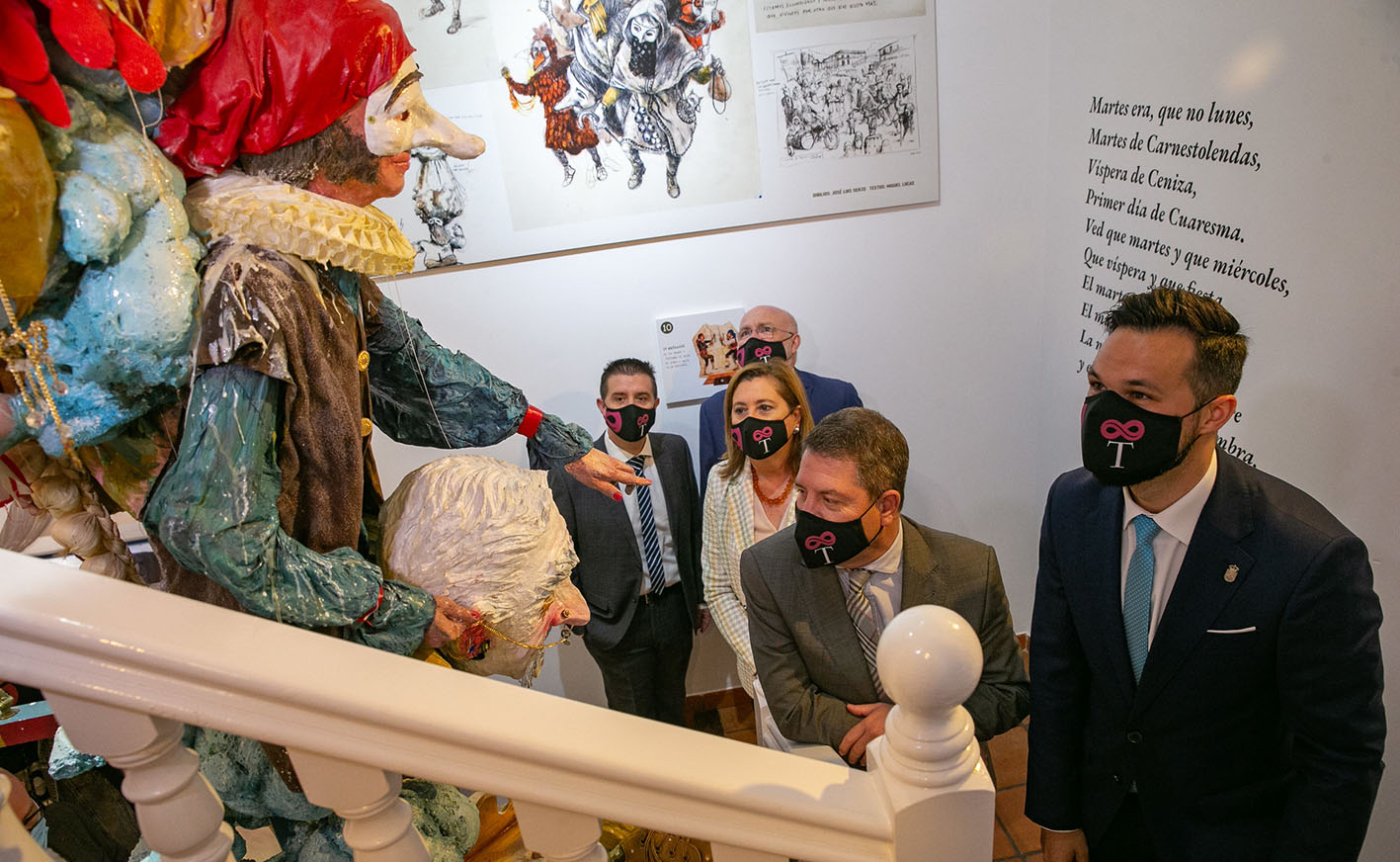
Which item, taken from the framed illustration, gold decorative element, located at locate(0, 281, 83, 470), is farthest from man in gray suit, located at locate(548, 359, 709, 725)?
gold decorative element, located at locate(0, 281, 83, 470)

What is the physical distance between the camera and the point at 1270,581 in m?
1.80

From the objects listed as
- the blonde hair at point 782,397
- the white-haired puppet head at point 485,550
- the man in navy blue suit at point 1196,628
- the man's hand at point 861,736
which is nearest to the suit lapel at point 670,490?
the blonde hair at point 782,397

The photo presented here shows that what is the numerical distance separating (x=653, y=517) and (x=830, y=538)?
1.49 meters

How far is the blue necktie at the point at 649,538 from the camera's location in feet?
12.1

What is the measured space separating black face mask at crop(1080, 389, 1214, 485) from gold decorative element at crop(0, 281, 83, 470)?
184 cm

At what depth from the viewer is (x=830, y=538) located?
91.7 inches

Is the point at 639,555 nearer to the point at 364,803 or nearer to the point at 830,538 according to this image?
the point at 830,538

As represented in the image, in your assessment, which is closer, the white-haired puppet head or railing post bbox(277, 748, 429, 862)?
railing post bbox(277, 748, 429, 862)

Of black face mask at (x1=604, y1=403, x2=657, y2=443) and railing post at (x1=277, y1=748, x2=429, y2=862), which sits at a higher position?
railing post at (x1=277, y1=748, x2=429, y2=862)

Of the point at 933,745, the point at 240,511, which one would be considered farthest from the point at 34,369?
the point at 933,745

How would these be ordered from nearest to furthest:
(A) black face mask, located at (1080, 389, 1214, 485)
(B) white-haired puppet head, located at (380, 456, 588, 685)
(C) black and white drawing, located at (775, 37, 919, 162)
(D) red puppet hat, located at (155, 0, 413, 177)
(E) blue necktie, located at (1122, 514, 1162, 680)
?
(D) red puppet hat, located at (155, 0, 413, 177), (B) white-haired puppet head, located at (380, 456, 588, 685), (A) black face mask, located at (1080, 389, 1214, 485), (E) blue necktie, located at (1122, 514, 1162, 680), (C) black and white drawing, located at (775, 37, 919, 162)

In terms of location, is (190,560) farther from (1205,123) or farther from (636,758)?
(1205,123)

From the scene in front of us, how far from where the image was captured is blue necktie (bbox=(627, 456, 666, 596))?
369 cm

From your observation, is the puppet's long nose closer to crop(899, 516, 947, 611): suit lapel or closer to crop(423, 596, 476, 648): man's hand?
crop(423, 596, 476, 648): man's hand
